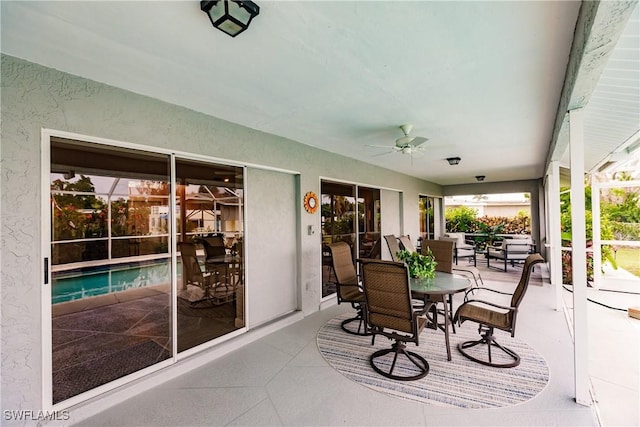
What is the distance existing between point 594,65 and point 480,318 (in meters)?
2.36

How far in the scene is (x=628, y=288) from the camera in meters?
5.51

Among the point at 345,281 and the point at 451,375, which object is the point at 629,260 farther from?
the point at 345,281

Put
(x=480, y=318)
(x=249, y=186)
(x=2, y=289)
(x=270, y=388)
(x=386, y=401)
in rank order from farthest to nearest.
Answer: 1. (x=249, y=186)
2. (x=480, y=318)
3. (x=270, y=388)
4. (x=386, y=401)
5. (x=2, y=289)

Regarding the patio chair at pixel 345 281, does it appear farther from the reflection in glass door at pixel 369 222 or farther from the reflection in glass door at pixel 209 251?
the reflection in glass door at pixel 369 222

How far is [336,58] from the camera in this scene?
79.6 inches

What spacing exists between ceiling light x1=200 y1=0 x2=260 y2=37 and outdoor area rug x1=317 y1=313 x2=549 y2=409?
117 inches

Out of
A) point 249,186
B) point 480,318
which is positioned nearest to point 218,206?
point 249,186

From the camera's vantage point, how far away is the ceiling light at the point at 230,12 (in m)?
1.43

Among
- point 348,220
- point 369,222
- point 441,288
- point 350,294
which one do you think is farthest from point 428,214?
point 441,288

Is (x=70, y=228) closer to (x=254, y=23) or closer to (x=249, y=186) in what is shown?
(x=249, y=186)

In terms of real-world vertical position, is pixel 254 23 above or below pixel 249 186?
above

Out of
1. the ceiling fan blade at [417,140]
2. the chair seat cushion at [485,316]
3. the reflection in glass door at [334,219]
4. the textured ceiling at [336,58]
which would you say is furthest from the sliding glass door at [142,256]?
the chair seat cushion at [485,316]

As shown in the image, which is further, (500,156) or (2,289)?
(500,156)

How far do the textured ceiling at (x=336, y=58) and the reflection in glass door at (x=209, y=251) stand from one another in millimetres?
929
